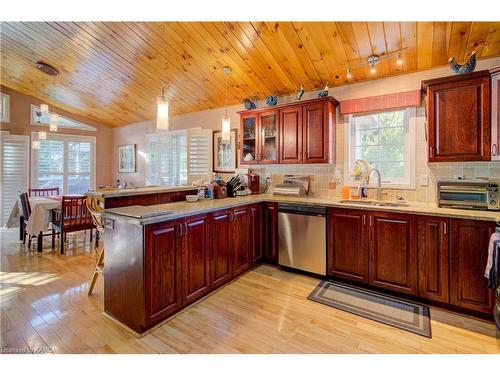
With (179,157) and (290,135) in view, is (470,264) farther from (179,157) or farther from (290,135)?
(179,157)

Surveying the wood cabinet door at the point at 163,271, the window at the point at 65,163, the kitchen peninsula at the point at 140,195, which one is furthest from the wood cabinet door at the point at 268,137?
the window at the point at 65,163

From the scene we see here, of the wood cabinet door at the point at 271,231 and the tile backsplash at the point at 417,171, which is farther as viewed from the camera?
the wood cabinet door at the point at 271,231

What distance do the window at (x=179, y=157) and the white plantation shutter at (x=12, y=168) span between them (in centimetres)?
261

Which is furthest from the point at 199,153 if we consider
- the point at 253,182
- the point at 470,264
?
the point at 470,264

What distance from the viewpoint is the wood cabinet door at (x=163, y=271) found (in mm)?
1943

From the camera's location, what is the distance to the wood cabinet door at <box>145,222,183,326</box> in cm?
194

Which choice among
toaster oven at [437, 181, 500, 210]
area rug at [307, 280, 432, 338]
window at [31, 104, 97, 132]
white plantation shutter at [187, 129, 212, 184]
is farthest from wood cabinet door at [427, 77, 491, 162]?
window at [31, 104, 97, 132]

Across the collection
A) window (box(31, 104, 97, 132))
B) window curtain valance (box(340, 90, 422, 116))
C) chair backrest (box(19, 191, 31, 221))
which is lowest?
chair backrest (box(19, 191, 31, 221))

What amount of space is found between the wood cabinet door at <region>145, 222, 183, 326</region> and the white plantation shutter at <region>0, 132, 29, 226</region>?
547cm

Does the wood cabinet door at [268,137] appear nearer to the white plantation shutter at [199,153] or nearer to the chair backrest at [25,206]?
the white plantation shutter at [199,153]

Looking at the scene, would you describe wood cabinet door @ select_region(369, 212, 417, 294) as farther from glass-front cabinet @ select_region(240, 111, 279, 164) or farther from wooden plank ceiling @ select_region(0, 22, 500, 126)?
wooden plank ceiling @ select_region(0, 22, 500, 126)

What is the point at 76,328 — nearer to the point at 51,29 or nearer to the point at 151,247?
the point at 151,247

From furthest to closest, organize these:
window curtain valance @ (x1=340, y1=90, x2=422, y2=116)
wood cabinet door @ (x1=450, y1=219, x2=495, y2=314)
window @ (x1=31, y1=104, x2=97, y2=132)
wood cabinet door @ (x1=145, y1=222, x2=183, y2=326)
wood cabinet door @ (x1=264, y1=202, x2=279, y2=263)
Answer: window @ (x1=31, y1=104, x2=97, y2=132), wood cabinet door @ (x1=264, y1=202, x2=279, y2=263), window curtain valance @ (x1=340, y1=90, x2=422, y2=116), wood cabinet door @ (x1=450, y1=219, x2=495, y2=314), wood cabinet door @ (x1=145, y1=222, x2=183, y2=326)

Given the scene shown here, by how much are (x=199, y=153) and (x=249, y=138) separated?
1178mm
